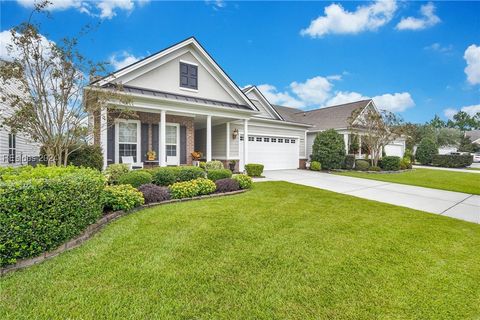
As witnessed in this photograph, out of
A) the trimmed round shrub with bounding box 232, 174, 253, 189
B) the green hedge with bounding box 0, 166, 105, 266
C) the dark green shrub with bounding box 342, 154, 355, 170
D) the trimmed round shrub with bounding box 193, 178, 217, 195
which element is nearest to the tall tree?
the green hedge with bounding box 0, 166, 105, 266

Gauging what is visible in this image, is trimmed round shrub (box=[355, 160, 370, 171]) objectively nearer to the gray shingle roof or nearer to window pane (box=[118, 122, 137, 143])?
the gray shingle roof

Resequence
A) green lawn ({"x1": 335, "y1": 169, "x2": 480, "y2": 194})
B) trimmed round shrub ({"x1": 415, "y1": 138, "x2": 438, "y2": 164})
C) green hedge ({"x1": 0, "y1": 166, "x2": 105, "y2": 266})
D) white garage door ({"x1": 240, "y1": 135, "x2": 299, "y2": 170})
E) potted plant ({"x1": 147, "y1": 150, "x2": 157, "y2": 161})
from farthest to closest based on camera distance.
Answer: trimmed round shrub ({"x1": 415, "y1": 138, "x2": 438, "y2": 164}) < white garage door ({"x1": 240, "y1": 135, "x2": 299, "y2": 170}) < potted plant ({"x1": 147, "y1": 150, "x2": 157, "y2": 161}) < green lawn ({"x1": 335, "y1": 169, "x2": 480, "y2": 194}) < green hedge ({"x1": 0, "y1": 166, "x2": 105, "y2": 266})

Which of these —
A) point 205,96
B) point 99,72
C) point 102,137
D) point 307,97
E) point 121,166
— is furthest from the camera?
point 307,97

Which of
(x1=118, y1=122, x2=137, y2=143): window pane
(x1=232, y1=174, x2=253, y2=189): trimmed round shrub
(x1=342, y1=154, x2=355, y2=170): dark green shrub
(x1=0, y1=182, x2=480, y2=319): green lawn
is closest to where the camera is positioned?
(x1=0, y1=182, x2=480, y2=319): green lawn

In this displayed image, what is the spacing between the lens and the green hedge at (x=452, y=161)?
24.7 m

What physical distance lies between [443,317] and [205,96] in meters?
12.8

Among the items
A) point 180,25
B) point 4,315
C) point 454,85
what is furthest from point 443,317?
point 454,85

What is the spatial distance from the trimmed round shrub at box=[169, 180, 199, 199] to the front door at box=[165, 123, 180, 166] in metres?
5.77

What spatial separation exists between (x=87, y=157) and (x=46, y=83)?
3.07 m

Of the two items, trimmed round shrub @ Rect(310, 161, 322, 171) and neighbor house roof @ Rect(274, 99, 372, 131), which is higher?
neighbor house roof @ Rect(274, 99, 372, 131)

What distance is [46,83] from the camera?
6449 mm

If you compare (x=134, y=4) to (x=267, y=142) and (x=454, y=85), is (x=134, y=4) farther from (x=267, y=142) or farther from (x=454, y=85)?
(x=454, y=85)

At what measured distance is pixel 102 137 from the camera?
10125 millimetres

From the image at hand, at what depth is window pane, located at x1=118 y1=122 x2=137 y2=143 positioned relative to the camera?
11578 mm
